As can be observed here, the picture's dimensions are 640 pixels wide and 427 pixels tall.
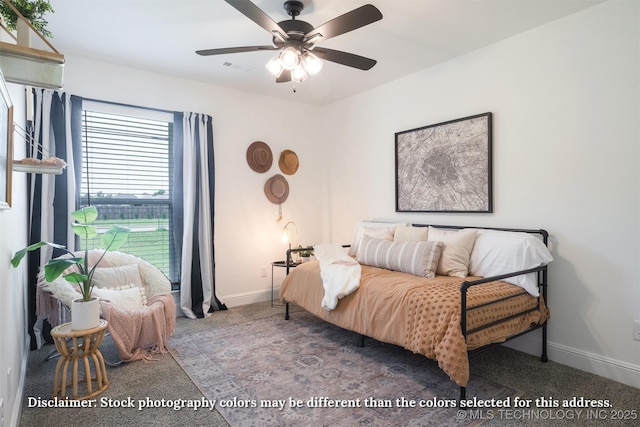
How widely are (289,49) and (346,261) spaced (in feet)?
6.17

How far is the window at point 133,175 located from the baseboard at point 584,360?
3389mm

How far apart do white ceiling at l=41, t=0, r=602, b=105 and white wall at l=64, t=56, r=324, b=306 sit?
0.89 ft

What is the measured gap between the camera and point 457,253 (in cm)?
300

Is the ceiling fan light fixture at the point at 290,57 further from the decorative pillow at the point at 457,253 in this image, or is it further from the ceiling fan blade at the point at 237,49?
the decorative pillow at the point at 457,253

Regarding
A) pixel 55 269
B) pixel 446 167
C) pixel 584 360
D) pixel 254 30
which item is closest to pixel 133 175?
pixel 55 269

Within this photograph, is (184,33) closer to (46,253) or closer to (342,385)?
(46,253)

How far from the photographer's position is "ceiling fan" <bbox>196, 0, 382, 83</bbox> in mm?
1999

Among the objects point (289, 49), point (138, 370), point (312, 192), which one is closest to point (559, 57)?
point (289, 49)

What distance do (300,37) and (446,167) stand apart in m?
1.88

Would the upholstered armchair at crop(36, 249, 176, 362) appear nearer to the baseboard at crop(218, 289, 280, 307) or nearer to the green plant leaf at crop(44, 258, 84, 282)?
the green plant leaf at crop(44, 258, 84, 282)

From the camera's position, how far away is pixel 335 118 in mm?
4820

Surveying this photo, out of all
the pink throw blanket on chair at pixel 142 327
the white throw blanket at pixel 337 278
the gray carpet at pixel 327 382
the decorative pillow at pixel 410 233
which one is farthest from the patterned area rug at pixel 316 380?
the decorative pillow at pixel 410 233

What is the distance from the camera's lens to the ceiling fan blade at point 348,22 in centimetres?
190

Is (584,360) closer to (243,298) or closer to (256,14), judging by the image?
(256,14)
